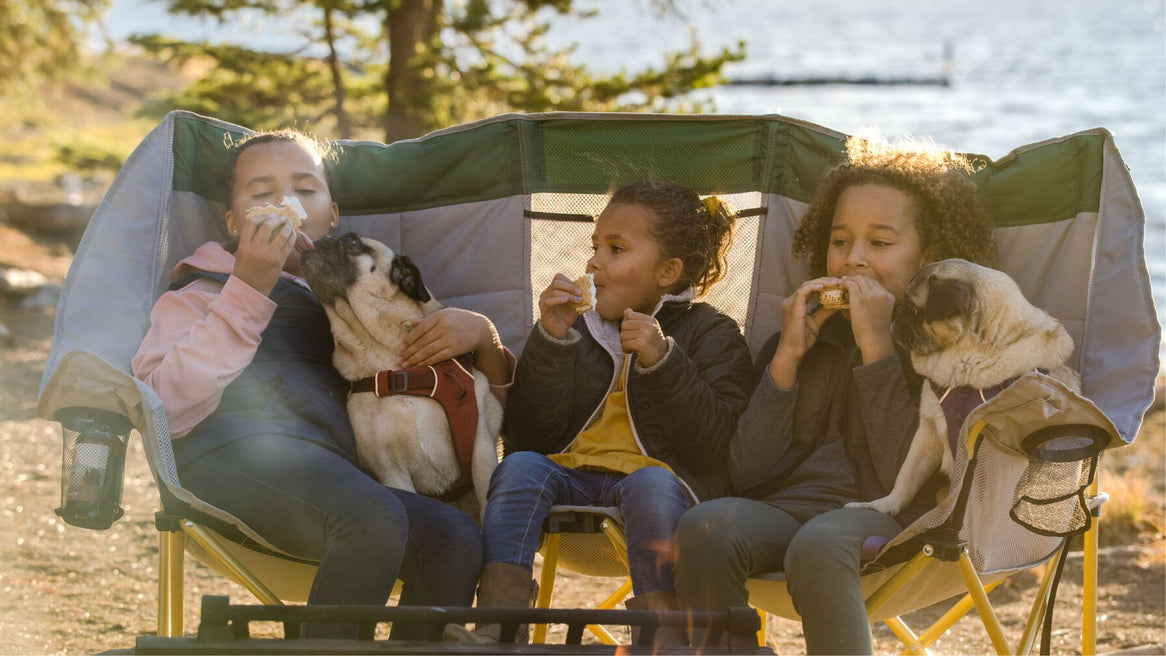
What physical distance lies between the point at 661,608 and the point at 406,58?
5.69 m

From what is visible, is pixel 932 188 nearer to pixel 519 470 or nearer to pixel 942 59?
pixel 519 470

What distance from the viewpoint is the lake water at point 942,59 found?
900 centimetres

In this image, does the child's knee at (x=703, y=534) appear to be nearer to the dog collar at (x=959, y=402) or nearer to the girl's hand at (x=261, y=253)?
the dog collar at (x=959, y=402)

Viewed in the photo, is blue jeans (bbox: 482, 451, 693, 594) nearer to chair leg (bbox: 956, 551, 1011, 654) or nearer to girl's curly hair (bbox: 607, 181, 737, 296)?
chair leg (bbox: 956, 551, 1011, 654)

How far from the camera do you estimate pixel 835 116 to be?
98.8 feet

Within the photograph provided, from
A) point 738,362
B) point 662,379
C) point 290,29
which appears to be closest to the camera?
point 662,379

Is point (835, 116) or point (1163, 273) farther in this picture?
point (835, 116)

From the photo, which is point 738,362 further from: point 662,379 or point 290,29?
point 290,29

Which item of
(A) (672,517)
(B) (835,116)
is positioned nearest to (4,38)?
(A) (672,517)

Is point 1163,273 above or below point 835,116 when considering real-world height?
below

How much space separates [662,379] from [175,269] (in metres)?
1.27

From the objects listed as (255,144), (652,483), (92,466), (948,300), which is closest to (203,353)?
(92,466)

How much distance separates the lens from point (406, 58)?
24.6 feet

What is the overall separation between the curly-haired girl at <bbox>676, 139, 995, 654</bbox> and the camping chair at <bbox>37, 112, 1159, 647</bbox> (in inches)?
8.3
